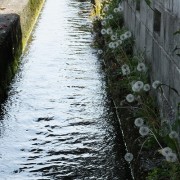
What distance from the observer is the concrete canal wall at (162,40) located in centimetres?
523

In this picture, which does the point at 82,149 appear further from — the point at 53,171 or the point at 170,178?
the point at 170,178

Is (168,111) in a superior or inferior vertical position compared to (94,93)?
superior

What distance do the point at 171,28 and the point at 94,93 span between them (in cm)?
373

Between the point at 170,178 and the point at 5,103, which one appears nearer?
the point at 170,178

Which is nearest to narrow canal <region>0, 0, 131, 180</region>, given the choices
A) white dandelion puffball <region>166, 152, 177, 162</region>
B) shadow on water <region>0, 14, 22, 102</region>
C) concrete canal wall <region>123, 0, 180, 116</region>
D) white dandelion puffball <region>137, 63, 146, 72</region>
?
shadow on water <region>0, 14, 22, 102</region>

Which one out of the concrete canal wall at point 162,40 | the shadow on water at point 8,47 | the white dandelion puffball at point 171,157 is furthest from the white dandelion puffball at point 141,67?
the shadow on water at point 8,47

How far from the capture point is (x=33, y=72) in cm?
1045

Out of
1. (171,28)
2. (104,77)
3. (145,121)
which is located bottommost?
(104,77)

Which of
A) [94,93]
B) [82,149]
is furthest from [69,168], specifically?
[94,93]

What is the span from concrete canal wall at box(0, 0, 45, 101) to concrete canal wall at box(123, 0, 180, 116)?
238 cm

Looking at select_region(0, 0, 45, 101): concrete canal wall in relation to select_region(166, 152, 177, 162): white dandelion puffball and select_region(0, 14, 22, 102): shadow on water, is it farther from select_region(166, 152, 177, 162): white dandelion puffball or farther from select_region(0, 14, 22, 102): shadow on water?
select_region(166, 152, 177, 162): white dandelion puffball

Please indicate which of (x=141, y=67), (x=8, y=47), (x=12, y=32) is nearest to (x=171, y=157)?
(x=141, y=67)

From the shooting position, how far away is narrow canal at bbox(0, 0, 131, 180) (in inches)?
234

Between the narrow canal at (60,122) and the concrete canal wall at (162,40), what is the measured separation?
1058 millimetres
